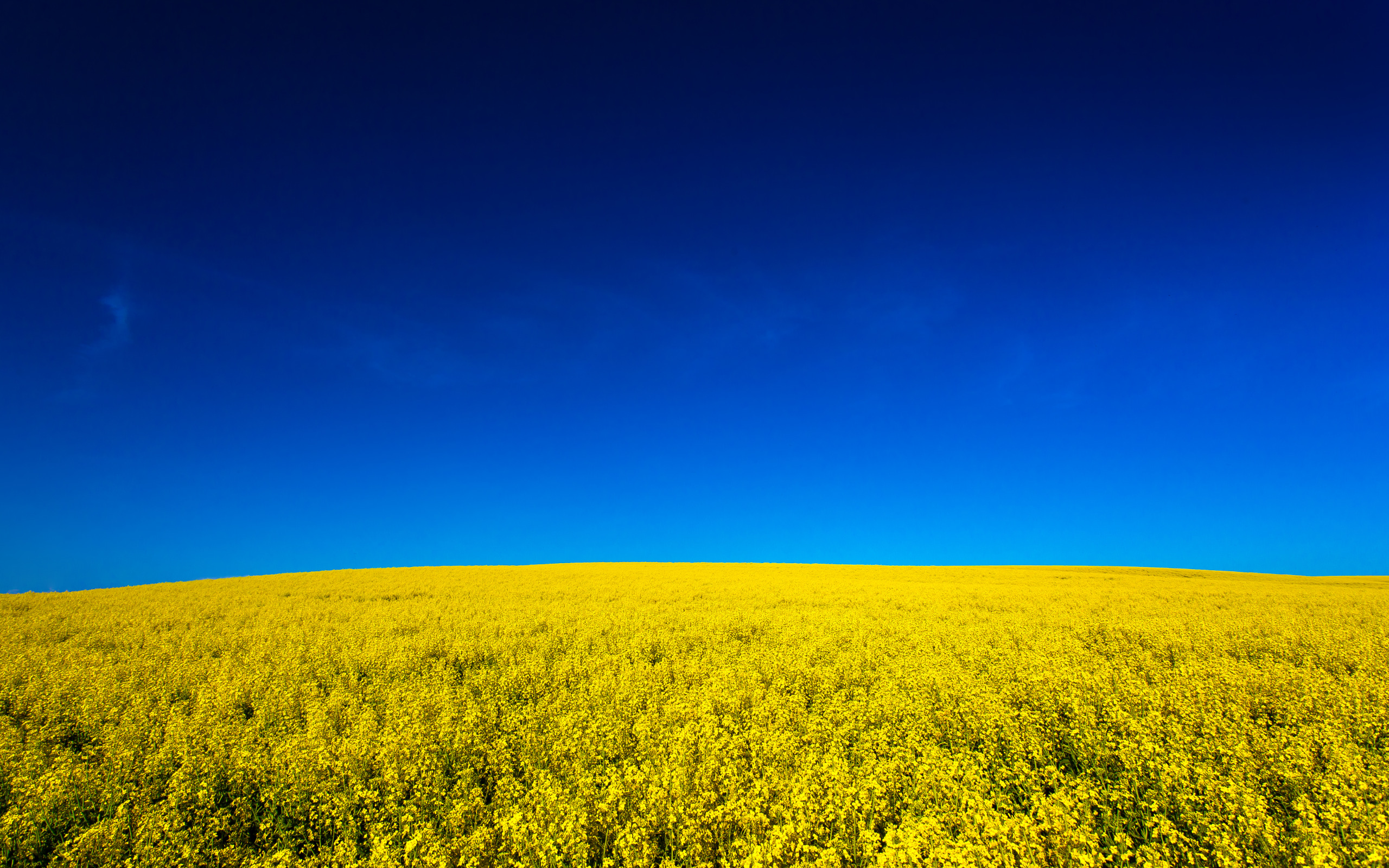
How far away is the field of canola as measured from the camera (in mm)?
5008

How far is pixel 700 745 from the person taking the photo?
259 inches

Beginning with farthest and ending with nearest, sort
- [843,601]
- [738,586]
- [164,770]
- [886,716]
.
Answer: [738,586] < [843,601] < [886,716] < [164,770]

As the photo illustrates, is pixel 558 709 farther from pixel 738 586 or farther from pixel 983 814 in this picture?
pixel 738 586

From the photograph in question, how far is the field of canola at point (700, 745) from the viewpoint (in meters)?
5.01

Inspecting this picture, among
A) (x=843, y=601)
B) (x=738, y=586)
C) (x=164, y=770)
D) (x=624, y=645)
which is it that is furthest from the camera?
(x=738, y=586)

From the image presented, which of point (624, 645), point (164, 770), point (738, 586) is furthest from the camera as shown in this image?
point (738, 586)

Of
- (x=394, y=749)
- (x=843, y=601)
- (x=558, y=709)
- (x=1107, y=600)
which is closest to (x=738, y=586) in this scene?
(x=843, y=601)

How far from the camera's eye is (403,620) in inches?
608

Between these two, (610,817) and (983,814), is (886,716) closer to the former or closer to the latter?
(983,814)

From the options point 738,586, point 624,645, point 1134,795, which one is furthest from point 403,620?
point 1134,795

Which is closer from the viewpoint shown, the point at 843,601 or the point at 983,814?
the point at 983,814

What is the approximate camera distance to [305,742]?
688 centimetres

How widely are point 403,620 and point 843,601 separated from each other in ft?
38.7

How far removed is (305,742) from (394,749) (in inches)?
40.9
